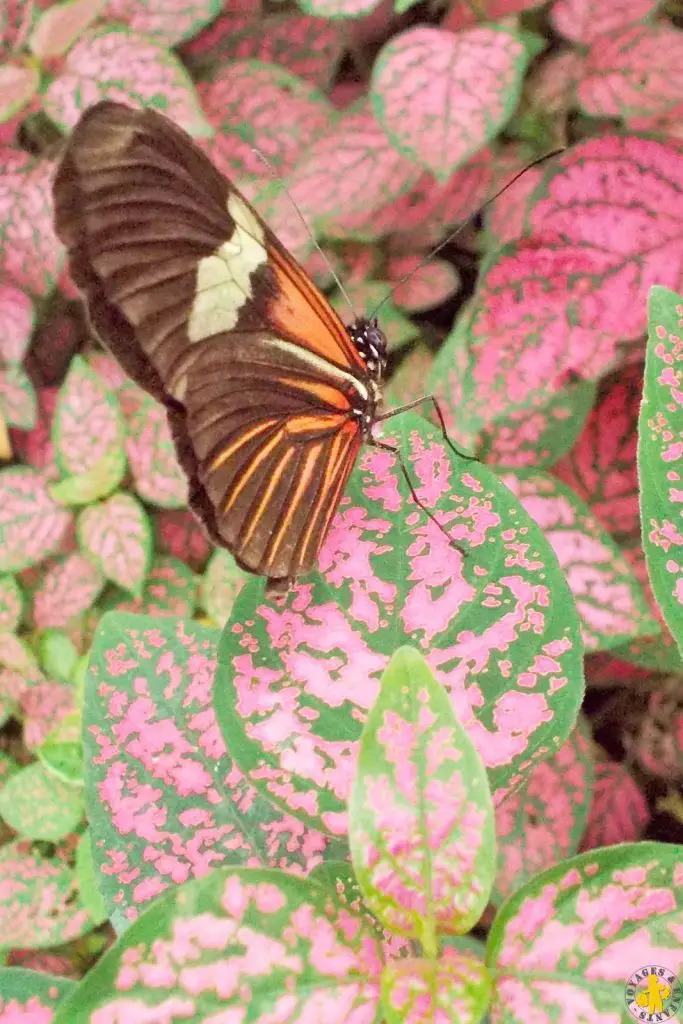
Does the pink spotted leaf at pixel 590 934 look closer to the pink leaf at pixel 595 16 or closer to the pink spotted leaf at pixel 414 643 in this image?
the pink spotted leaf at pixel 414 643

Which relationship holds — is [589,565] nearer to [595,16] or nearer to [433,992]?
[433,992]

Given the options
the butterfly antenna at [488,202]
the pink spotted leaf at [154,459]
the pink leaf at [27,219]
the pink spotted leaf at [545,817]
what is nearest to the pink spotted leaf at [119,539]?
the pink spotted leaf at [154,459]

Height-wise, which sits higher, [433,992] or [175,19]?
[175,19]

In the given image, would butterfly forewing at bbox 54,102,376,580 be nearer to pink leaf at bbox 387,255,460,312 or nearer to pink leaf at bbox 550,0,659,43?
pink leaf at bbox 387,255,460,312

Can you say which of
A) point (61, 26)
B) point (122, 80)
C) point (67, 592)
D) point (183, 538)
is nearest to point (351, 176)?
point (122, 80)

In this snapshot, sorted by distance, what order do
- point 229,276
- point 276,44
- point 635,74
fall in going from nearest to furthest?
point 229,276, point 635,74, point 276,44

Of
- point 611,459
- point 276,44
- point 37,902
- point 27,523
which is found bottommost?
point 37,902
